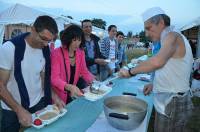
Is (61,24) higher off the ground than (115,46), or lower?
higher

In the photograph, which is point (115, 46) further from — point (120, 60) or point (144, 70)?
point (144, 70)

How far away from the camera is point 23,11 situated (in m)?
8.70

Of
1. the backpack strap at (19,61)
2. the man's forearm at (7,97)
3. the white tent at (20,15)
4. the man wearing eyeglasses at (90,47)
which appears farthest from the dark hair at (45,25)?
the white tent at (20,15)

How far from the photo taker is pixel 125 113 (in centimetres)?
125

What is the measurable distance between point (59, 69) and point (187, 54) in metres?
0.90

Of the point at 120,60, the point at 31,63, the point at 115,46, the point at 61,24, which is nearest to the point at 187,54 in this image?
the point at 31,63

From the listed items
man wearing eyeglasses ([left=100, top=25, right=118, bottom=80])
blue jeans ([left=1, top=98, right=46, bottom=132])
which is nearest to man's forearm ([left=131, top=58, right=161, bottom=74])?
blue jeans ([left=1, top=98, right=46, bottom=132])

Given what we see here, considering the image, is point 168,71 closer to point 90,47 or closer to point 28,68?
point 28,68

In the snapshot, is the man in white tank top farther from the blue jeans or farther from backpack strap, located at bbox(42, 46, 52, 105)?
the blue jeans

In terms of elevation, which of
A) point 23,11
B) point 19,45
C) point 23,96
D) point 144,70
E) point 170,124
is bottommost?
point 170,124

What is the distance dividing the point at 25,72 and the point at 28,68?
3 cm

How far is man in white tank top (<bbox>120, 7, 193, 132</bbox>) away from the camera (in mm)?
1399

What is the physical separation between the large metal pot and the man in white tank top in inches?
5.7

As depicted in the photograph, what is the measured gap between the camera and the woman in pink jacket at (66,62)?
184cm
